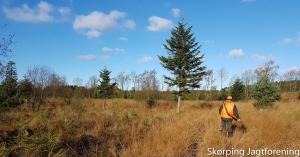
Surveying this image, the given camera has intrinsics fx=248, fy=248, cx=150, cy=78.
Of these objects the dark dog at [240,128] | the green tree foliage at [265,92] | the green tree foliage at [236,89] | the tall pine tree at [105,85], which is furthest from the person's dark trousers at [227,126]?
the green tree foliage at [236,89]

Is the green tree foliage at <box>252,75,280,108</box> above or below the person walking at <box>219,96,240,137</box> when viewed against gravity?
above

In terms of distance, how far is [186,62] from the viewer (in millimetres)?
26125

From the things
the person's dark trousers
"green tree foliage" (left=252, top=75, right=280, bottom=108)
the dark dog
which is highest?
"green tree foliage" (left=252, top=75, right=280, bottom=108)

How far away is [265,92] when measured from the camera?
21.8 m

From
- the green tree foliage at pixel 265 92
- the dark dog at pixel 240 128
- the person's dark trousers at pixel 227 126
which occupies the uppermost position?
the green tree foliage at pixel 265 92

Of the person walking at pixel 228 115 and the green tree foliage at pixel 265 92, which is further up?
the green tree foliage at pixel 265 92

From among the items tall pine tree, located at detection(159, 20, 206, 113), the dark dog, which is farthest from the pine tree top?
the dark dog

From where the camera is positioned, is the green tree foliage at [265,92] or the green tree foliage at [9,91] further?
the green tree foliage at [265,92]

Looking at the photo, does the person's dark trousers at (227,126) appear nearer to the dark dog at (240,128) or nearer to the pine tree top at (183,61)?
the dark dog at (240,128)

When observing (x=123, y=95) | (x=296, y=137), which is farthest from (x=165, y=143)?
(x=123, y=95)

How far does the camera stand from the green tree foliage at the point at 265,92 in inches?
851

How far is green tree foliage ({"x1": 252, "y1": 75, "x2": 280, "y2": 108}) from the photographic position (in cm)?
2161

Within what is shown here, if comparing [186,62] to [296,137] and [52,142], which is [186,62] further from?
[52,142]

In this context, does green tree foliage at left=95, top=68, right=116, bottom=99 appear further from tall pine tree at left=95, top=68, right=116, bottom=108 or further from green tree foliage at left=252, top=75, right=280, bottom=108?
green tree foliage at left=252, top=75, right=280, bottom=108
